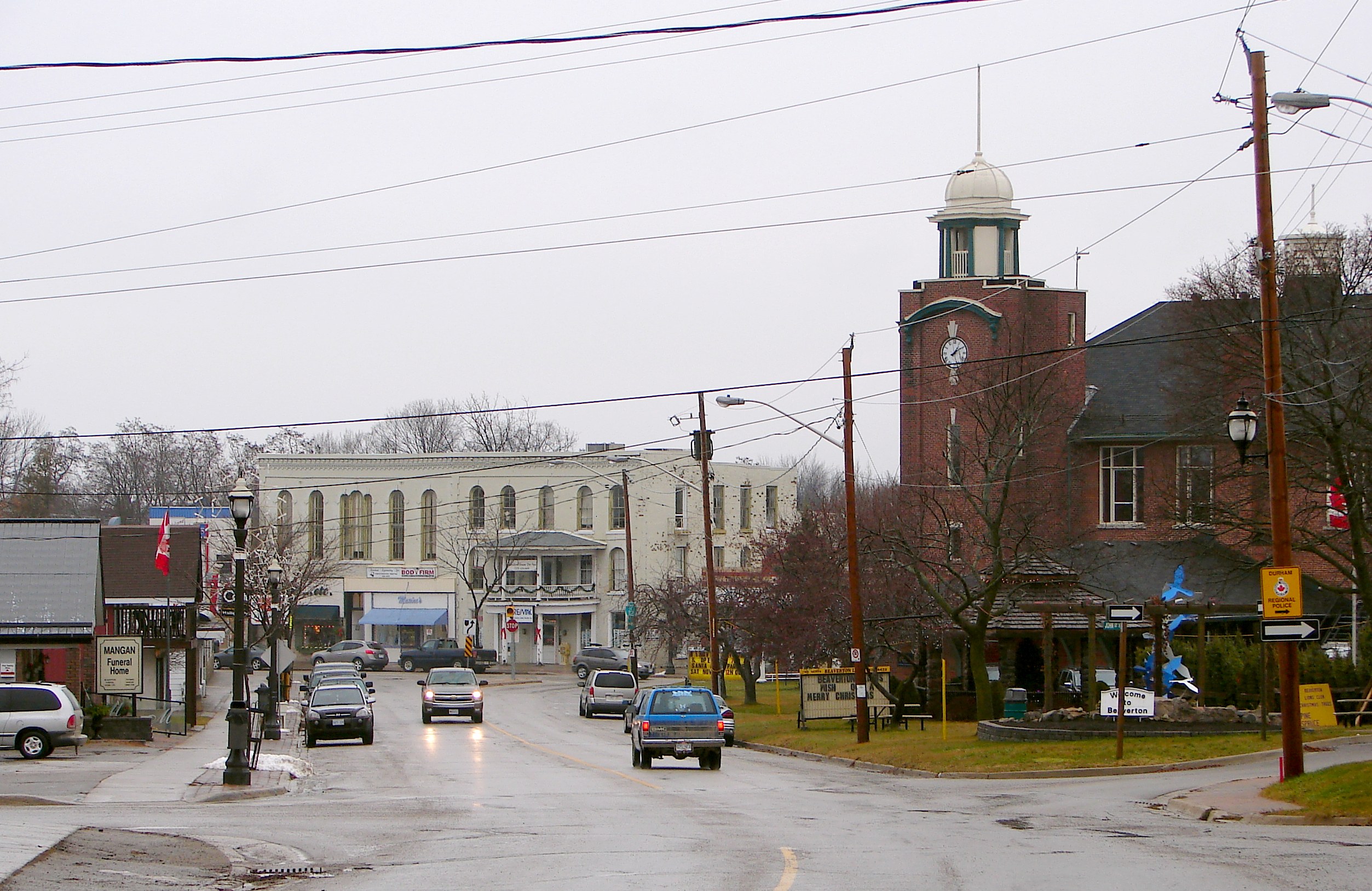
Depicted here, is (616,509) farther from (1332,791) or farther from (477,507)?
(1332,791)

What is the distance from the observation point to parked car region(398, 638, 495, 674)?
7094 cm

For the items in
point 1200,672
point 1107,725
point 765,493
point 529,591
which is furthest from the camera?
point 765,493

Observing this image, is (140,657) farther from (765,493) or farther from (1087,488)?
(765,493)

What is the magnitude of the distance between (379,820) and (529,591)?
6162 centimetres

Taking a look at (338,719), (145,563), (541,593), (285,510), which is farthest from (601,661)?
(338,719)

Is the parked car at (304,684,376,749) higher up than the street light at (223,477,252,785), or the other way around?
the street light at (223,477,252,785)

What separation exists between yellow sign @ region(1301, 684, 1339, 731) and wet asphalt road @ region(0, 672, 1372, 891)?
5607 mm

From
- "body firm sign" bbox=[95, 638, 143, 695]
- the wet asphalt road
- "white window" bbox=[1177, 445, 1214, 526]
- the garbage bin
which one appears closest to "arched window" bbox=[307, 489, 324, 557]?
"body firm sign" bbox=[95, 638, 143, 695]

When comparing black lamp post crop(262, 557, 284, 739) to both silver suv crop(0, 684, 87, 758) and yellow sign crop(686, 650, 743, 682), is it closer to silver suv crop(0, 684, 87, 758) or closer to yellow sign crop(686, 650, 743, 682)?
silver suv crop(0, 684, 87, 758)

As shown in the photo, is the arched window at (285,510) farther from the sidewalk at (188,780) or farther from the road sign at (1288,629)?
the road sign at (1288,629)

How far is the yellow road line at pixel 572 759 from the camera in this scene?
24594mm

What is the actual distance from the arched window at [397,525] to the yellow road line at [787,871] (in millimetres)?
68815

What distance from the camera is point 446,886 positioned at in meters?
12.0

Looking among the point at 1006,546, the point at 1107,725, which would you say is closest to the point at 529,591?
the point at 1006,546
